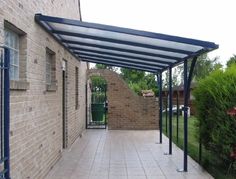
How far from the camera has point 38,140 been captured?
7.40m

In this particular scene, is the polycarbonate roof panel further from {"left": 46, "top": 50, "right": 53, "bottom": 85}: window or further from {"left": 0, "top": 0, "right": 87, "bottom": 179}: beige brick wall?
{"left": 46, "top": 50, "right": 53, "bottom": 85}: window

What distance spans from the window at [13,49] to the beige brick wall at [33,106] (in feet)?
0.55

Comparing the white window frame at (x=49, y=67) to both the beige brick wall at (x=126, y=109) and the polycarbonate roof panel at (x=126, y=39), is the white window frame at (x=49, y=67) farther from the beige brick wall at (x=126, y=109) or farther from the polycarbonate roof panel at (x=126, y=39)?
the beige brick wall at (x=126, y=109)

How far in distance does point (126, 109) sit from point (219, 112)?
36.7ft

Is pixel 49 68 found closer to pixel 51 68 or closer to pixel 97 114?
pixel 51 68

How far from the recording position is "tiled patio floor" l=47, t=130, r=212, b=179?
332 inches

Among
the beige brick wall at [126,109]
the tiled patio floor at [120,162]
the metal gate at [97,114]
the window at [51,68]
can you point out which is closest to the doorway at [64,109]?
the tiled patio floor at [120,162]

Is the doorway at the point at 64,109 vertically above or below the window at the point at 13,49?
below

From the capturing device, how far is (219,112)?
26.3 ft

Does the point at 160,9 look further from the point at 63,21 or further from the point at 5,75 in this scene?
the point at 5,75

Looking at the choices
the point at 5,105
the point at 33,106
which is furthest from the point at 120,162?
the point at 5,105

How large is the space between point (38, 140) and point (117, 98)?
1186 centimetres

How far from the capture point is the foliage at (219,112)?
7758 mm

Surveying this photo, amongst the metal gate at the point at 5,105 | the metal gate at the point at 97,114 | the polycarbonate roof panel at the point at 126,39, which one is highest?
the polycarbonate roof panel at the point at 126,39
